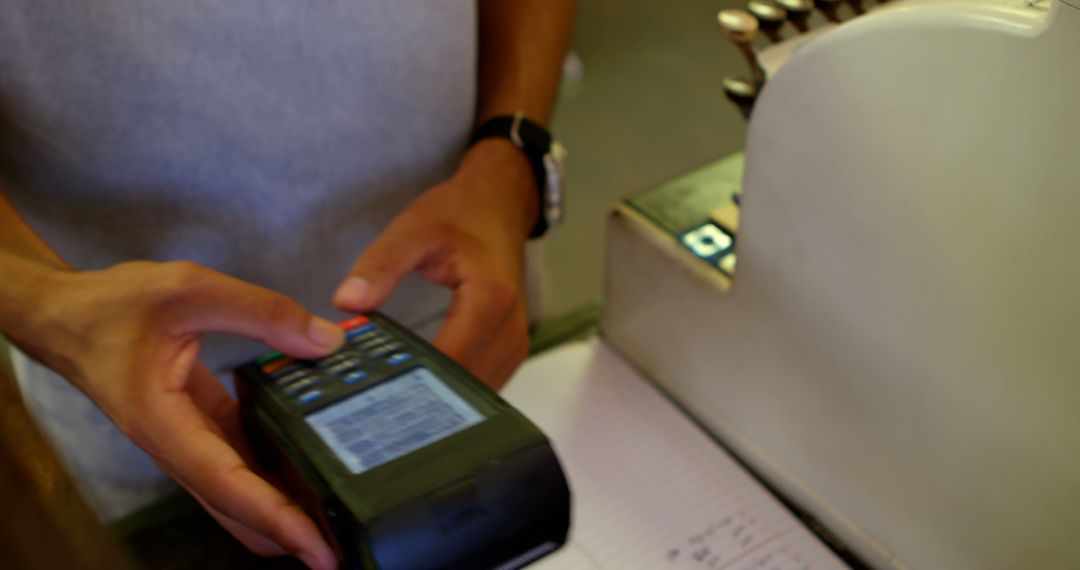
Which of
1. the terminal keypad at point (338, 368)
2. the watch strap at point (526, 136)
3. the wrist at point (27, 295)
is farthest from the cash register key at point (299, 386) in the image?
the watch strap at point (526, 136)

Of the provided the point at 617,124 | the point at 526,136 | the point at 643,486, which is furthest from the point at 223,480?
the point at 617,124

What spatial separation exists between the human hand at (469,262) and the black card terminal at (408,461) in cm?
7

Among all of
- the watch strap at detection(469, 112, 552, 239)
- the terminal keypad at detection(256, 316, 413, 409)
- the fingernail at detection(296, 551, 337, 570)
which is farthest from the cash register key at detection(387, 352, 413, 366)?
the watch strap at detection(469, 112, 552, 239)

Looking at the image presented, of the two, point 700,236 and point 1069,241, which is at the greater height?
point 1069,241

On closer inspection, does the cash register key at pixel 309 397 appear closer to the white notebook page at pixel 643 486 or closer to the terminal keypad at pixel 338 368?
→ the terminal keypad at pixel 338 368

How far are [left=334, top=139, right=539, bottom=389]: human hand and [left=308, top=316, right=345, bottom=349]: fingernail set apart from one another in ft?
0.11

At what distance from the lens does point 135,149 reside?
0.58m

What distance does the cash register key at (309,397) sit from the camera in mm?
457

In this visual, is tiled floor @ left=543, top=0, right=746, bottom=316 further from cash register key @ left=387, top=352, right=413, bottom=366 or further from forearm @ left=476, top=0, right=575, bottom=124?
cash register key @ left=387, top=352, right=413, bottom=366

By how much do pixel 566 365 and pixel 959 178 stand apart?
1.13ft

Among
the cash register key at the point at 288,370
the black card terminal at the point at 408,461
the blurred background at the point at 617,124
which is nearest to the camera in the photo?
Result: the black card terminal at the point at 408,461

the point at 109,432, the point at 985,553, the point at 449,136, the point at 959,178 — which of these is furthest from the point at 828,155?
the point at 109,432

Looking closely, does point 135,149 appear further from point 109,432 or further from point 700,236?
point 700,236

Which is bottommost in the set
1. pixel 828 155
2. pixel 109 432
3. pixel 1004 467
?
pixel 109 432
